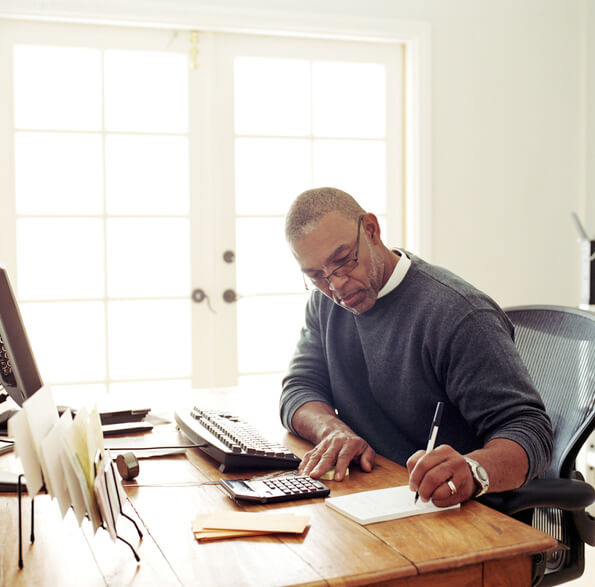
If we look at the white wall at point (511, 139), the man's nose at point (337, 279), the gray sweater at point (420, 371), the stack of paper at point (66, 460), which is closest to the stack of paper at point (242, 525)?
the stack of paper at point (66, 460)

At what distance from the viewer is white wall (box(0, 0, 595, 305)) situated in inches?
127

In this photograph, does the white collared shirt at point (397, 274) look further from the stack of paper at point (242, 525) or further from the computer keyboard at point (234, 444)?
the stack of paper at point (242, 525)

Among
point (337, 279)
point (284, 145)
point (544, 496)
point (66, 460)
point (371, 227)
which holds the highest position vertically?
point (284, 145)

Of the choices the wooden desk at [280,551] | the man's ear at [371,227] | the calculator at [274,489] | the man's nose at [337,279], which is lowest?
the wooden desk at [280,551]

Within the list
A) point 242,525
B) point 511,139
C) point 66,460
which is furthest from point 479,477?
point 511,139

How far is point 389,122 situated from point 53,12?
1.51 meters

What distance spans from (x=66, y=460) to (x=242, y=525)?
282 millimetres

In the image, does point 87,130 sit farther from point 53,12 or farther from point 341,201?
point 341,201

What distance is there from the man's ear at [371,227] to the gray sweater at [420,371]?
0.11 meters

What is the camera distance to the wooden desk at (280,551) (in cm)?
93

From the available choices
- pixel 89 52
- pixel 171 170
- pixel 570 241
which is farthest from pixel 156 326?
pixel 570 241

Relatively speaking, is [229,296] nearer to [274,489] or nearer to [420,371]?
[420,371]

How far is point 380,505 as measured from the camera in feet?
3.81

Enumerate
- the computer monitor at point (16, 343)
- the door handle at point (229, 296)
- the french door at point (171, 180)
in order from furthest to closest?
the door handle at point (229, 296), the french door at point (171, 180), the computer monitor at point (16, 343)
